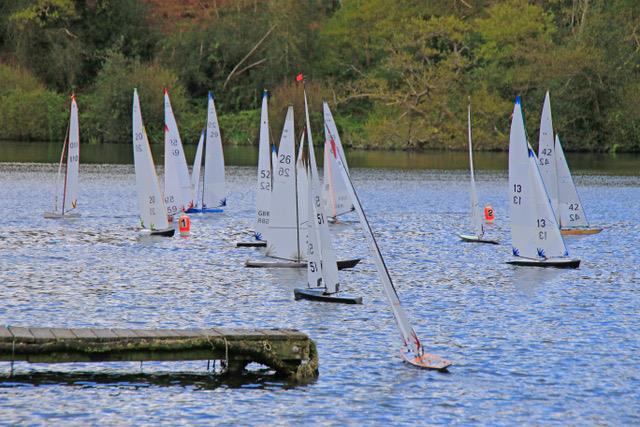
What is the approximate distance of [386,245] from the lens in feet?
119

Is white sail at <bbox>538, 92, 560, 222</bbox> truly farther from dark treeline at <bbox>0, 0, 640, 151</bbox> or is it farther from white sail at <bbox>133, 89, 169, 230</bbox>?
dark treeline at <bbox>0, 0, 640, 151</bbox>

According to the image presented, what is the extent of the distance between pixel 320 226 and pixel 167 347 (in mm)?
5202

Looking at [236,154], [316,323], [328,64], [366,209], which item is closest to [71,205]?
[366,209]

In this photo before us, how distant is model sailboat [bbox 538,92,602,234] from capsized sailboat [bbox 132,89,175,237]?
438 inches

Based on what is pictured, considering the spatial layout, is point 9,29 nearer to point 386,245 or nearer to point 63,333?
point 386,245

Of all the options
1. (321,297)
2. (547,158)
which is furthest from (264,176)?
(547,158)

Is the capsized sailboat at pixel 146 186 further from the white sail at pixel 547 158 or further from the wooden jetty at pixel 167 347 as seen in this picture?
the wooden jetty at pixel 167 347

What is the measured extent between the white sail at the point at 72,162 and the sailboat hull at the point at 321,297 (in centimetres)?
1704

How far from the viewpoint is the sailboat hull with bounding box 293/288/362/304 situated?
24.1m

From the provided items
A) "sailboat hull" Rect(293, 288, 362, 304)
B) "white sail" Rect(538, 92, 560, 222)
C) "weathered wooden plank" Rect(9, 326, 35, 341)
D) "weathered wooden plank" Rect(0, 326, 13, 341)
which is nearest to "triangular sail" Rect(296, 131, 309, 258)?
"sailboat hull" Rect(293, 288, 362, 304)

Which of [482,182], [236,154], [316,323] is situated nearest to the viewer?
[316,323]

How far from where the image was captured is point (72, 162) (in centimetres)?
4072

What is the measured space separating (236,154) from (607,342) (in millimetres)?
62520

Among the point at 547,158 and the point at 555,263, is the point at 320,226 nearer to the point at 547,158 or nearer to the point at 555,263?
the point at 555,263
